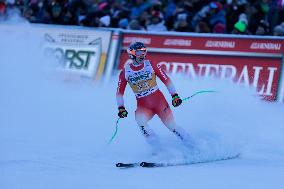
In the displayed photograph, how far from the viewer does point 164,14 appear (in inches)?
577

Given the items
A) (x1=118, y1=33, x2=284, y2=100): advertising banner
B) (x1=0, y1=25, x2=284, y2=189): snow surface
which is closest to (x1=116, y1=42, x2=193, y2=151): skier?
(x1=0, y1=25, x2=284, y2=189): snow surface

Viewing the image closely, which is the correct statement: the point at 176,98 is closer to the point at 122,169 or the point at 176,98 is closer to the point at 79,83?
the point at 122,169

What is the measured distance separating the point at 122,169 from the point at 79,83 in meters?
5.50

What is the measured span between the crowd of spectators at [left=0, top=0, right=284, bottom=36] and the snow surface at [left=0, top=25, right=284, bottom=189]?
106cm

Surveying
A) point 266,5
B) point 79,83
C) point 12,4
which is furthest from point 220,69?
point 12,4

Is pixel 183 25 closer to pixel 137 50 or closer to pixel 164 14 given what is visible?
pixel 164 14

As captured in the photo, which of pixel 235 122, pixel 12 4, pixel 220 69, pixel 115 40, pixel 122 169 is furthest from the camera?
pixel 12 4

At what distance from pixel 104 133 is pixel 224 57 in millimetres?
2875

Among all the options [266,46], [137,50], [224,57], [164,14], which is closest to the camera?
[137,50]

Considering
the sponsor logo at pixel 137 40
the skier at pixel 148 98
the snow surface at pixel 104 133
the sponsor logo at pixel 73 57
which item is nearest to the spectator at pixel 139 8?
the sponsor logo at pixel 137 40

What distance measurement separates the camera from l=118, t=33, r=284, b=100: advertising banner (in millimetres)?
12234

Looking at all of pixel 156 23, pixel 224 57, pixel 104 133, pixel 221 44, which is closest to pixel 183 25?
pixel 156 23

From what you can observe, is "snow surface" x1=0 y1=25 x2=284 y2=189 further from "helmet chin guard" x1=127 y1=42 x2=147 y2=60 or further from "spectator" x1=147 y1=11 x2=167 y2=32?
"spectator" x1=147 y1=11 x2=167 y2=32

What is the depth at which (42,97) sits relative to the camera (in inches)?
551
